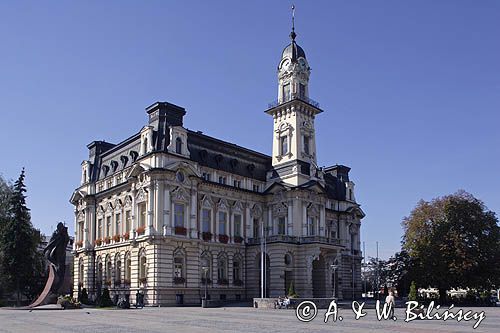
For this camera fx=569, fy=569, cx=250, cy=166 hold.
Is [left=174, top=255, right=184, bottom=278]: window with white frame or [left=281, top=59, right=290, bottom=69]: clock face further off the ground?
[left=281, top=59, right=290, bottom=69]: clock face

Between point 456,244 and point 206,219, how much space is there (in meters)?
28.5

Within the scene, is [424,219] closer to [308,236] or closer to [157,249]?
[308,236]

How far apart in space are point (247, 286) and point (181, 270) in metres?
10.6

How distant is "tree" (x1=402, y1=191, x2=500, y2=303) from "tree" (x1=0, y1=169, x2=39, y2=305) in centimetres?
4432

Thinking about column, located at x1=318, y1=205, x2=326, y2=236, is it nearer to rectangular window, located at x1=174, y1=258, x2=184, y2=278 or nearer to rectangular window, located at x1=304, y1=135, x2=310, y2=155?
rectangular window, located at x1=304, y1=135, x2=310, y2=155

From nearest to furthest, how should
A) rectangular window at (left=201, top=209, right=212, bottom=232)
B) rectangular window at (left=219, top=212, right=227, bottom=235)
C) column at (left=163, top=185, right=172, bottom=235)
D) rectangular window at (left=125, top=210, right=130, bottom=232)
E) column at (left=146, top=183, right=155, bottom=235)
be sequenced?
1. column at (left=146, top=183, right=155, bottom=235)
2. column at (left=163, top=185, right=172, bottom=235)
3. rectangular window at (left=201, top=209, right=212, bottom=232)
4. rectangular window at (left=125, top=210, right=130, bottom=232)
5. rectangular window at (left=219, top=212, right=227, bottom=235)

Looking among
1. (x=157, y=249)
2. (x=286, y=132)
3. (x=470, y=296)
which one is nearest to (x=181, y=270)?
(x=157, y=249)

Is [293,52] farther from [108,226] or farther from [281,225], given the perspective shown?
[108,226]

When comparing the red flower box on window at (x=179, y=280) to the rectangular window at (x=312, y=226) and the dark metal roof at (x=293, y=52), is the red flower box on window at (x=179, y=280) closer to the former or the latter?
the rectangular window at (x=312, y=226)

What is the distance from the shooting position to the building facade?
58500 mm

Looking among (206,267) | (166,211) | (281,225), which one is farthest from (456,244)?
(166,211)

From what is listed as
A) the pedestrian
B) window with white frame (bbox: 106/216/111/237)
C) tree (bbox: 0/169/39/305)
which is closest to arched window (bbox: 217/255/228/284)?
window with white frame (bbox: 106/216/111/237)

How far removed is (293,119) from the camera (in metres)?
70.7

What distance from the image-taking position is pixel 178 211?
5975cm
